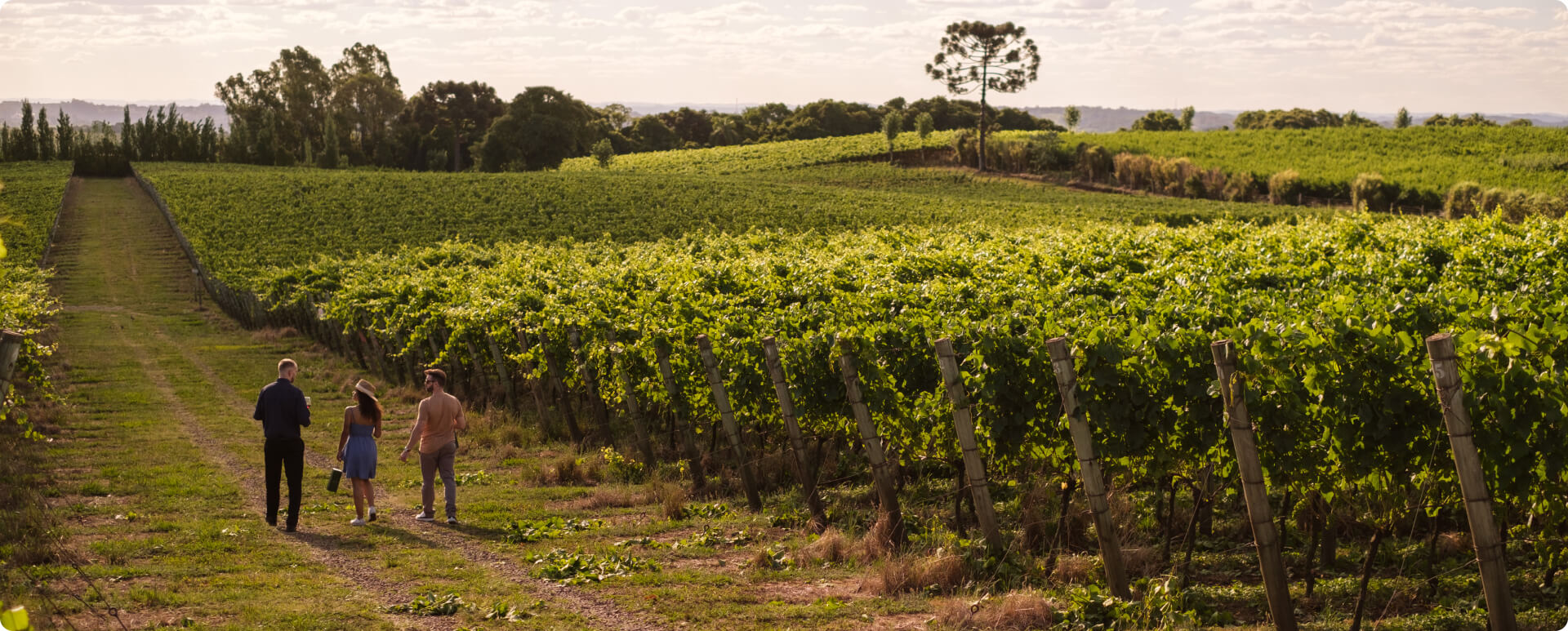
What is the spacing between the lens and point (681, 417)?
13.5 meters

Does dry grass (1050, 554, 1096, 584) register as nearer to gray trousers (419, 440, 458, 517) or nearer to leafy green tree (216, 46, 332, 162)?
gray trousers (419, 440, 458, 517)

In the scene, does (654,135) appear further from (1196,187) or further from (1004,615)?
(1004,615)

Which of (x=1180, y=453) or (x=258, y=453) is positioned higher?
(x=1180, y=453)

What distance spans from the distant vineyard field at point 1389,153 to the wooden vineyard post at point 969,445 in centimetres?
7135

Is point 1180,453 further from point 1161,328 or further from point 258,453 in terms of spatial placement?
point 258,453

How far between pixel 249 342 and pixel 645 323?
26.7m

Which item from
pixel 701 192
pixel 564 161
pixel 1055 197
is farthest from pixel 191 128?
pixel 1055 197

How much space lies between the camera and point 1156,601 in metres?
7.16

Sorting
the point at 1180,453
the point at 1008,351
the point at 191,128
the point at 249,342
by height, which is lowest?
the point at 249,342

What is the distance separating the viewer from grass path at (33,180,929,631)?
8078mm

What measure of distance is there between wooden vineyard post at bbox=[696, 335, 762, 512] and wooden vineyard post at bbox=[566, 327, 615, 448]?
3739mm

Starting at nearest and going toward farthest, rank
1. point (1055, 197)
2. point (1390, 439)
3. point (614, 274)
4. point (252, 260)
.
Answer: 1. point (1390, 439)
2. point (614, 274)
3. point (252, 260)
4. point (1055, 197)

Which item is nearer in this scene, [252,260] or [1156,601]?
[1156,601]

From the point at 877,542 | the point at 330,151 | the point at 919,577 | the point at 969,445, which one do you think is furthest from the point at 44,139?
the point at 969,445
